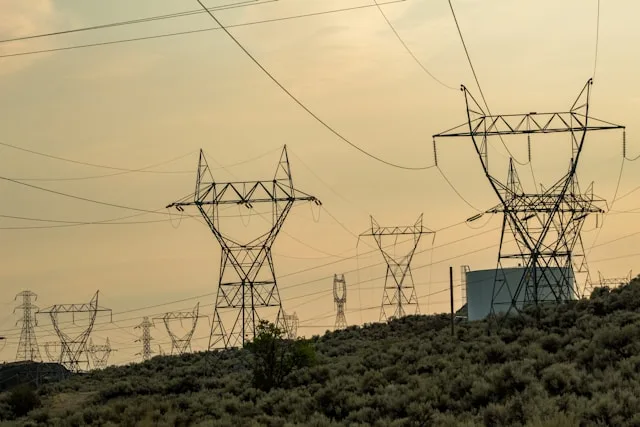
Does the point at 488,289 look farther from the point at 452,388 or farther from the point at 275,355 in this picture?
the point at 452,388

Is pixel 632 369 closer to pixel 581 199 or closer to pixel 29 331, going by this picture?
pixel 581 199

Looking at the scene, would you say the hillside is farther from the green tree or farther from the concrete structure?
the concrete structure

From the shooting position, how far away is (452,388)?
39.0 m

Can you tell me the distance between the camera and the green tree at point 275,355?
56.5 m

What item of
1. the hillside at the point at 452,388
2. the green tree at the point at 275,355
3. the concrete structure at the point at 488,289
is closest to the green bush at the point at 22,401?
the hillside at the point at 452,388

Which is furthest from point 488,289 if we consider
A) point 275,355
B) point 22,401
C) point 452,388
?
point 452,388

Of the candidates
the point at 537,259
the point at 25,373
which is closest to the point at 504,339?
the point at 537,259

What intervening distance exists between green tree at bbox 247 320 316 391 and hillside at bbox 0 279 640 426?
2.74 ft

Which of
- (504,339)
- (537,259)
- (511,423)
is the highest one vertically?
(537,259)

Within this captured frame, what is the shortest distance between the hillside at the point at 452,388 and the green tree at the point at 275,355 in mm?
835

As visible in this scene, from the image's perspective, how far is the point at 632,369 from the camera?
119 ft

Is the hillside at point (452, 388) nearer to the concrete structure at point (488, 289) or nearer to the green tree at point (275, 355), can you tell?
the green tree at point (275, 355)

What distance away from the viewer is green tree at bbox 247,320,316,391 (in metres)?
56.5

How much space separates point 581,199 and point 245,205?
31640mm
